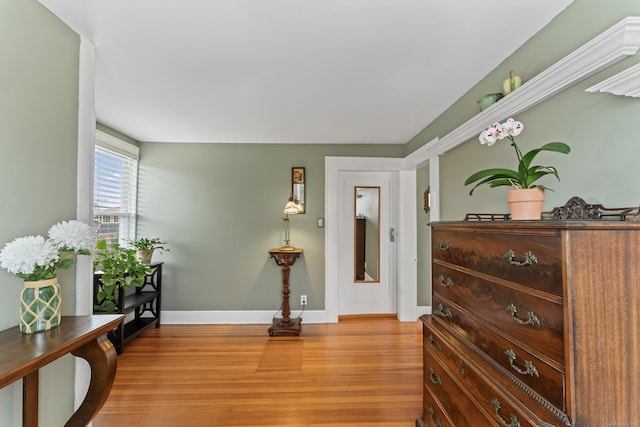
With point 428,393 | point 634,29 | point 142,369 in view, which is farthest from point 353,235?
point 634,29

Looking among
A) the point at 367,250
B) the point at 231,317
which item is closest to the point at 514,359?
the point at 367,250

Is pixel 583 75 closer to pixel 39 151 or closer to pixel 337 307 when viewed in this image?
pixel 39 151

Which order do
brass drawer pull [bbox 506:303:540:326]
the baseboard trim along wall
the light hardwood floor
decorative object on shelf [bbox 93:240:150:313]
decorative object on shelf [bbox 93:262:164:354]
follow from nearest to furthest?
brass drawer pull [bbox 506:303:540:326], the light hardwood floor, decorative object on shelf [bbox 93:240:150:313], decorative object on shelf [bbox 93:262:164:354], the baseboard trim along wall

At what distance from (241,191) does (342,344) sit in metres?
2.23

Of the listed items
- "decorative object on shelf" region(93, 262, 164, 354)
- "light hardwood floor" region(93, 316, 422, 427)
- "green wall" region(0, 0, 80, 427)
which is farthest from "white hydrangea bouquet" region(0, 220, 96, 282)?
"decorative object on shelf" region(93, 262, 164, 354)

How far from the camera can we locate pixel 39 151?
54.4 inches

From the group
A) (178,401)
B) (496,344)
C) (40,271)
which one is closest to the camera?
(496,344)

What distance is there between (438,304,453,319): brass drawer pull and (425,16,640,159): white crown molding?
1.16 metres

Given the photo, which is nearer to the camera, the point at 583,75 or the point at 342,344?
the point at 583,75

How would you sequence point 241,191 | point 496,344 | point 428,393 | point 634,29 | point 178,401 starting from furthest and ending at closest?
1. point 241,191
2. point 178,401
3. point 428,393
4. point 496,344
5. point 634,29

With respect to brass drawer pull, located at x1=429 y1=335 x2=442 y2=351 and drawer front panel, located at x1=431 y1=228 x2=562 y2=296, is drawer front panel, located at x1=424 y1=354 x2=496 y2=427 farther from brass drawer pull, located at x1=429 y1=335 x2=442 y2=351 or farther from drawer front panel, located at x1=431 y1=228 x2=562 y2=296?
drawer front panel, located at x1=431 y1=228 x2=562 y2=296

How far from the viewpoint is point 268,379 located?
237cm

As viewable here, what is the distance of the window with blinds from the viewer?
2982 mm

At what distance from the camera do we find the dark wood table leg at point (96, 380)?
126 centimetres
